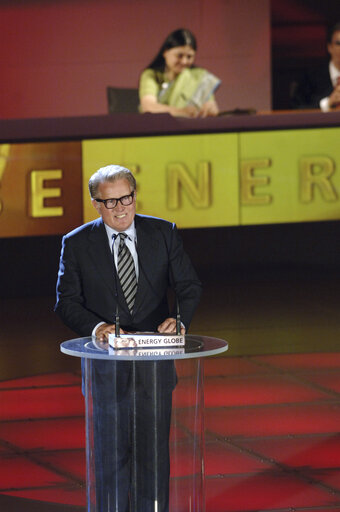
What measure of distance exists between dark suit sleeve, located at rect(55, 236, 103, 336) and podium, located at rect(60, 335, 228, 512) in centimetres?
19

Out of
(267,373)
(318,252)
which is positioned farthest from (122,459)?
(318,252)

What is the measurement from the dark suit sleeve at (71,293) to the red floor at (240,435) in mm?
429

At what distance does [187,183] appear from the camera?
7.93 m

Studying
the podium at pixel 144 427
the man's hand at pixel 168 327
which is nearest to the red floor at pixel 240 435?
the podium at pixel 144 427

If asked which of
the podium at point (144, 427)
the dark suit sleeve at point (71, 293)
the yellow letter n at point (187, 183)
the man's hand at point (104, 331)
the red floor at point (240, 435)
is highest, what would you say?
the yellow letter n at point (187, 183)

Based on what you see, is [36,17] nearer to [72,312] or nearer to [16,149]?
[16,149]

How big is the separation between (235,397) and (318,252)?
371 cm

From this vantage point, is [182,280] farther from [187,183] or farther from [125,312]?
[187,183]

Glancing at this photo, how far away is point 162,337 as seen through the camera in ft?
8.71

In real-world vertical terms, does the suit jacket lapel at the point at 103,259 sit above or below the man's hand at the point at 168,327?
above

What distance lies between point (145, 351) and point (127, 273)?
46cm

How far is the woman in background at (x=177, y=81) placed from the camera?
7969 millimetres

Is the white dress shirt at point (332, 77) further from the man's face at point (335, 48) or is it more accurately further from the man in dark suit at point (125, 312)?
the man in dark suit at point (125, 312)

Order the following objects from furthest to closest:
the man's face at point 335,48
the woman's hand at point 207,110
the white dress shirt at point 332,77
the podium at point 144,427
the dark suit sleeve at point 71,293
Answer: the white dress shirt at point 332,77 < the woman's hand at point 207,110 < the man's face at point 335,48 < the dark suit sleeve at point 71,293 < the podium at point 144,427
